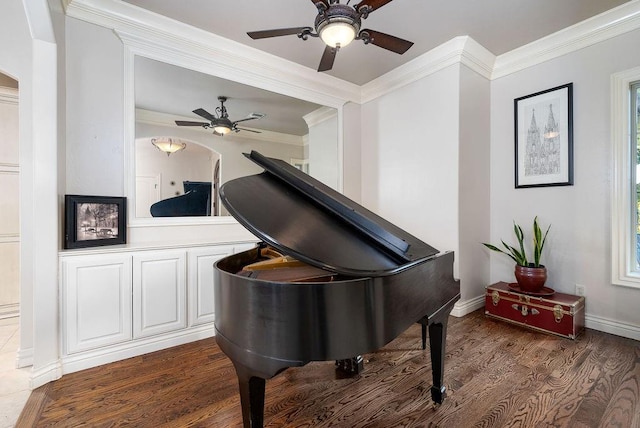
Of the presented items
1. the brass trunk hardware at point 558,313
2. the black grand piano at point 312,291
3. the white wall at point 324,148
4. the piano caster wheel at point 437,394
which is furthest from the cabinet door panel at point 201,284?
the brass trunk hardware at point 558,313

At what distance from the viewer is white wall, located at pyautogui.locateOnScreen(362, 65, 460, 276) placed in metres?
3.03

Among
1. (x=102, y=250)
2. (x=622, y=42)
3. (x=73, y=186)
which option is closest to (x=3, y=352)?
(x=102, y=250)

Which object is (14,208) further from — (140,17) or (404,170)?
(404,170)

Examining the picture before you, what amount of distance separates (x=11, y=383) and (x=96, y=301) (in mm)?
642

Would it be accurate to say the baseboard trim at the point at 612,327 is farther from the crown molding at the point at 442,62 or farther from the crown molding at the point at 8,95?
the crown molding at the point at 8,95

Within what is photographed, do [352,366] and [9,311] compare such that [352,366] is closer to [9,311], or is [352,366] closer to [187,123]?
[187,123]

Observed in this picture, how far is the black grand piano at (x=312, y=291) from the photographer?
1083mm

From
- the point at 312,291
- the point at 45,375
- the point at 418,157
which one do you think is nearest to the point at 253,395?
the point at 312,291

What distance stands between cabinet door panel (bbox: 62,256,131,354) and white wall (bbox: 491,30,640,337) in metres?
3.86

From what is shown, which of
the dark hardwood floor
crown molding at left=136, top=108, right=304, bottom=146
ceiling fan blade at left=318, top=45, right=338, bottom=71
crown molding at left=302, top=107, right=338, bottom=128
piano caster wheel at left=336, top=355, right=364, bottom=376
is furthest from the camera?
crown molding at left=302, top=107, right=338, bottom=128

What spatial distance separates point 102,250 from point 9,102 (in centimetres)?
224

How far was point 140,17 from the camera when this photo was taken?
96.3 inches

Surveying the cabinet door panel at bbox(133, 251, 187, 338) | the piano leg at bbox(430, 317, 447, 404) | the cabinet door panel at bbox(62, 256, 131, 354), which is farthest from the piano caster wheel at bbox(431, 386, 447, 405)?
the cabinet door panel at bbox(62, 256, 131, 354)

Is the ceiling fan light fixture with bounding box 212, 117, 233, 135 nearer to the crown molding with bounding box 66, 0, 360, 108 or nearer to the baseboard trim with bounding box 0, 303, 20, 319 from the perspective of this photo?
the crown molding with bounding box 66, 0, 360, 108
